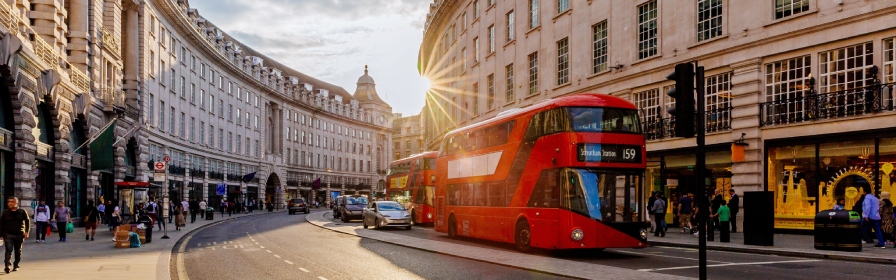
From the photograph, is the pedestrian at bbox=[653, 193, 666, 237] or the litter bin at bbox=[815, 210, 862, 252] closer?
the litter bin at bbox=[815, 210, 862, 252]

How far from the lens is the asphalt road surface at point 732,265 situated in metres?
14.0

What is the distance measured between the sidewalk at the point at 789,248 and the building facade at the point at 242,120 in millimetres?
38134

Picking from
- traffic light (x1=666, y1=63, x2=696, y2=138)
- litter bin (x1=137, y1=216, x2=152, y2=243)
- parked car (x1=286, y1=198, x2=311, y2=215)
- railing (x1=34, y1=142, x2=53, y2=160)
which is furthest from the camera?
parked car (x1=286, y1=198, x2=311, y2=215)

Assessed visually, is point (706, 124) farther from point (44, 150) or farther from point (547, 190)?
point (44, 150)

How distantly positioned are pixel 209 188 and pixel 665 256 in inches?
2386

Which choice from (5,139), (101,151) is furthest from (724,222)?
(101,151)

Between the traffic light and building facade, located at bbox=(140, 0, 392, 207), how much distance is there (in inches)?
Answer: 1862

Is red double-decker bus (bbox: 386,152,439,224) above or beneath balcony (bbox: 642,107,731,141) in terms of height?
beneath

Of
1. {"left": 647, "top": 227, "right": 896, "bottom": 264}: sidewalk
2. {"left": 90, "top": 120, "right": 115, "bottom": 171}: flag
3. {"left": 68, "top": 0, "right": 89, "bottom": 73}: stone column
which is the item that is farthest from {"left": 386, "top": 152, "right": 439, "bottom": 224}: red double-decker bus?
{"left": 68, "top": 0, "right": 89, "bottom": 73}: stone column

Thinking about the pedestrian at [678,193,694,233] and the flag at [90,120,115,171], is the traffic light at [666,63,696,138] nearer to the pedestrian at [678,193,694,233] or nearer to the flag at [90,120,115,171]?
the pedestrian at [678,193,694,233]

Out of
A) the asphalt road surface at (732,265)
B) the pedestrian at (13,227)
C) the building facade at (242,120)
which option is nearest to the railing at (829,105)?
the asphalt road surface at (732,265)

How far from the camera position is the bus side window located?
60.0 feet

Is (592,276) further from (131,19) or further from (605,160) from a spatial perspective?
(131,19)

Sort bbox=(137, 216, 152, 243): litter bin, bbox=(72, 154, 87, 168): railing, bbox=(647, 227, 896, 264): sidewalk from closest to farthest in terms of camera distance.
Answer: bbox=(647, 227, 896, 264): sidewalk < bbox=(137, 216, 152, 243): litter bin < bbox=(72, 154, 87, 168): railing
